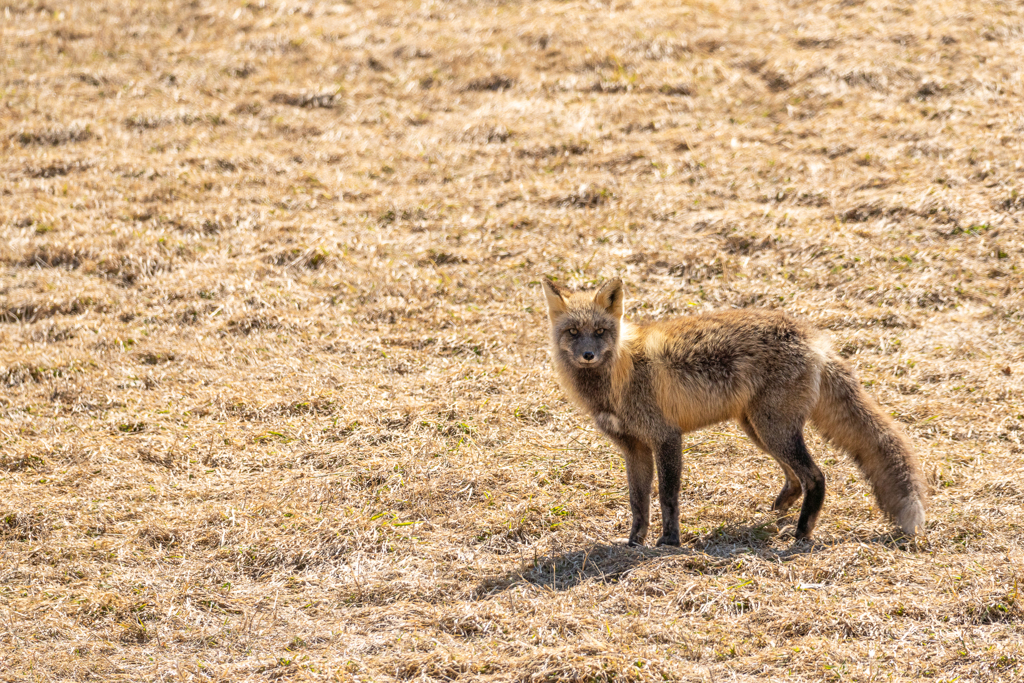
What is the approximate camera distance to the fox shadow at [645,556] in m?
6.78

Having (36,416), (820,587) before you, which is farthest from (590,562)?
(36,416)

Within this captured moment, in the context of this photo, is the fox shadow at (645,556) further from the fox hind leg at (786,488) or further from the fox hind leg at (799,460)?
the fox hind leg at (786,488)

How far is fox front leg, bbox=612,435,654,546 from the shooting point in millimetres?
7371

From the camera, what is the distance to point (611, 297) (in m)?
7.60

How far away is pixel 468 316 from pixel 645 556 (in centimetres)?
569

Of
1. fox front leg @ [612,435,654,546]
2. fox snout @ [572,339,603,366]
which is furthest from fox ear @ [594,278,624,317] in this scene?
fox front leg @ [612,435,654,546]

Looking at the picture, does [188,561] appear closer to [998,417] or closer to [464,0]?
[998,417]

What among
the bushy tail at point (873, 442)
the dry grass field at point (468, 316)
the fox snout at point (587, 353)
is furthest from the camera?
the fox snout at point (587, 353)

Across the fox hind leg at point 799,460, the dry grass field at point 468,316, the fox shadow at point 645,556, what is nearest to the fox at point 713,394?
the fox hind leg at point 799,460

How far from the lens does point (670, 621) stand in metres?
6.13

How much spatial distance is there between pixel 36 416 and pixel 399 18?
47.6ft

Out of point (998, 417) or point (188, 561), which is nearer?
point (188, 561)

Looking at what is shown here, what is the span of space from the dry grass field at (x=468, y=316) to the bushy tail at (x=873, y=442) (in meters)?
0.31

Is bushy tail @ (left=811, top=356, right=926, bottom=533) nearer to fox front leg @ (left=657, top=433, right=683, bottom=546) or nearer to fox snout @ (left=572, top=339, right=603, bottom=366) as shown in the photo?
fox front leg @ (left=657, top=433, right=683, bottom=546)
